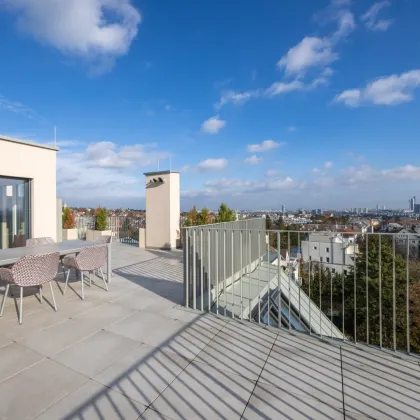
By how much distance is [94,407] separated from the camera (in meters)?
1.71

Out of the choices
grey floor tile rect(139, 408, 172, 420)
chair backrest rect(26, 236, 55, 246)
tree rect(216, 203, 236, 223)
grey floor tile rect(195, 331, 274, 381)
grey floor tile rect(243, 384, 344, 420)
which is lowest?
grey floor tile rect(195, 331, 274, 381)

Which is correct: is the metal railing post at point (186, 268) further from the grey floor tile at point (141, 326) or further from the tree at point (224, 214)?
the tree at point (224, 214)

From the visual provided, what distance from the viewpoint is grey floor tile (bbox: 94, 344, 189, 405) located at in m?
1.88

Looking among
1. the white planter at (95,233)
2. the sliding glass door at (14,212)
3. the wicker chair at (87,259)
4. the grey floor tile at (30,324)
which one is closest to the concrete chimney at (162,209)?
the white planter at (95,233)

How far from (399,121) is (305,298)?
13.4 metres

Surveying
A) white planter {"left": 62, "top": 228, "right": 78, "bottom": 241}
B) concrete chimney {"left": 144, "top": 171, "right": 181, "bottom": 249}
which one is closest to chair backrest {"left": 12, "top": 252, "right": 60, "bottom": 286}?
concrete chimney {"left": 144, "top": 171, "right": 181, "bottom": 249}

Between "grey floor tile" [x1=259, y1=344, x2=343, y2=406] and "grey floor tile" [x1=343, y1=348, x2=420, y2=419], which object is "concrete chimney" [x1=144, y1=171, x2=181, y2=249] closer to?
"grey floor tile" [x1=259, y1=344, x2=343, y2=406]

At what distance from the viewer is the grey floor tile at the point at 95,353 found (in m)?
2.17

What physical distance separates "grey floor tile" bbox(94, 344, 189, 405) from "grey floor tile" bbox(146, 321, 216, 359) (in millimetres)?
105

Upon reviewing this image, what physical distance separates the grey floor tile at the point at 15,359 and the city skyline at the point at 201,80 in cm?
547

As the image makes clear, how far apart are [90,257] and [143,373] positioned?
96.6 inches

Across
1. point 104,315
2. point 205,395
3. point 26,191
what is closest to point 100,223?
point 26,191

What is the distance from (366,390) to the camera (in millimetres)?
1902

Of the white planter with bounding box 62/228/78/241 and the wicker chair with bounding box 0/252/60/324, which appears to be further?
the white planter with bounding box 62/228/78/241
